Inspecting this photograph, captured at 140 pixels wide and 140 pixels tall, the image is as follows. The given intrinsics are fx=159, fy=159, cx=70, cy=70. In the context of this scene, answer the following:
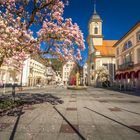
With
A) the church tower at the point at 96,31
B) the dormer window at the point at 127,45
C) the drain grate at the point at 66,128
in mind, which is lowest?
the drain grate at the point at 66,128

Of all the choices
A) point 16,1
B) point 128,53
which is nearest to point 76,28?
point 16,1

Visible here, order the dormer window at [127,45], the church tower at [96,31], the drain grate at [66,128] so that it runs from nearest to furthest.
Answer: the drain grate at [66,128]
the dormer window at [127,45]
the church tower at [96,31]

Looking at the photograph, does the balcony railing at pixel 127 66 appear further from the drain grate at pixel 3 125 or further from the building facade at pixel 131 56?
the drain grate at pixel 3 125

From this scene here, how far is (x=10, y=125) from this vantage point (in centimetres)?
597

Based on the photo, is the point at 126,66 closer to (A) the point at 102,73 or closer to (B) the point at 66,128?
(A) the point at 102,73

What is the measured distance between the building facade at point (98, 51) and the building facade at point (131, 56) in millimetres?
16203

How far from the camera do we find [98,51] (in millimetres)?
62500

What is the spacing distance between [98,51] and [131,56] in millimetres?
25543

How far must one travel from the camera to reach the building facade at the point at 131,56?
3369 centimetres

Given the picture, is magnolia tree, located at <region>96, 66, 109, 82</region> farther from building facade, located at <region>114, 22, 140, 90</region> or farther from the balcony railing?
the balcony railing

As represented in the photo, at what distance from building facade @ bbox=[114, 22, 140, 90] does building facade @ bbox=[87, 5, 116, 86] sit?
53.2 ft

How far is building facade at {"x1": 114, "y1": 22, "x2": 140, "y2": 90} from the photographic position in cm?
3369

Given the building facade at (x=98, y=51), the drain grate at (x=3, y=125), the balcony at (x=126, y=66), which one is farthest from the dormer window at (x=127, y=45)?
the drain grate at (x=3, y=125)

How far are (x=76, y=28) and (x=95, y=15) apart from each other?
6771cm
